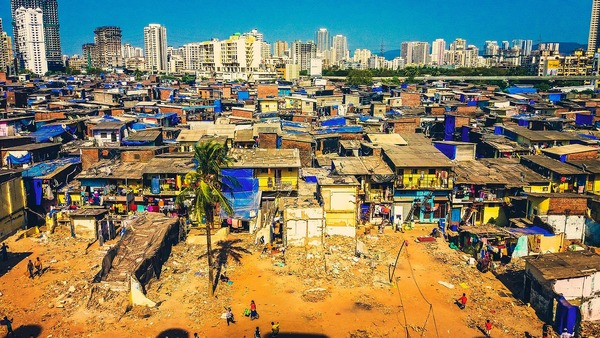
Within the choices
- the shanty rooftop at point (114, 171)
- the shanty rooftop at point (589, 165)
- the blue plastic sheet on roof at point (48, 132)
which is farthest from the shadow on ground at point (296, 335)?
the blue plastic sheet on roof at point (48, 132)

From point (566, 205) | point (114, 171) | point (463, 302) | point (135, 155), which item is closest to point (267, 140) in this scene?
point (135, 155)

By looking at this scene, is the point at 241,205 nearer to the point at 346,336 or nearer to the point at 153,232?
the point at 153,232

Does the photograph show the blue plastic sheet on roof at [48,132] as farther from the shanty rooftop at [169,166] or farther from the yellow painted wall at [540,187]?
the yellow painted wall at [540,187]

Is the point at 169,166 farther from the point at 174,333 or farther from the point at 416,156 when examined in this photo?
the point at 416,156

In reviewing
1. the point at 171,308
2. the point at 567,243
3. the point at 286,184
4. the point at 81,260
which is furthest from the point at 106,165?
the point at 567,243

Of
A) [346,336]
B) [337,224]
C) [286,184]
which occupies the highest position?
[286,184]

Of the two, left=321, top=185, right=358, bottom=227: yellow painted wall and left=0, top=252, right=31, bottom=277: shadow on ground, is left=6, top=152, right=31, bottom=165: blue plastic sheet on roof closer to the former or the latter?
left=0, top=252, right=31, bottom=277: shadow on ground
